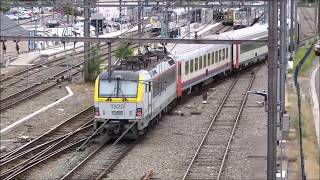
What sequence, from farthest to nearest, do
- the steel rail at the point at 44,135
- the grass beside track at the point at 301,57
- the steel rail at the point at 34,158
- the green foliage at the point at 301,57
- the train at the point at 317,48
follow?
the train at the point at 317,48 → the green foliage at the point at 301,57 → the grass beside track at the point at 301,57 → the steel rail at the point at 44,135 → the steel rail at the point at 34,158

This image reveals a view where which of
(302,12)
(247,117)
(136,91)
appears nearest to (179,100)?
(247,117)

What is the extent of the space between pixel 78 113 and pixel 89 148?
5.43 meters

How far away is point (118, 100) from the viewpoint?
783 inches

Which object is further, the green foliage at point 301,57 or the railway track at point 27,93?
the green foliage at point 301,57

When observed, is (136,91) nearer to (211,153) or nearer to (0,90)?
(211,153)

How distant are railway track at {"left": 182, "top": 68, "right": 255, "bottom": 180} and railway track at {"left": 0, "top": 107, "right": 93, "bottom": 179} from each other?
3895 millimetres

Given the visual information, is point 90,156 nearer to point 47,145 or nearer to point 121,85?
point 47,145

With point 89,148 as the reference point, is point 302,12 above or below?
above

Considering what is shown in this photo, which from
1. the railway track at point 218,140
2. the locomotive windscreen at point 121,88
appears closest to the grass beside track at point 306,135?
the railway track at point 218,140

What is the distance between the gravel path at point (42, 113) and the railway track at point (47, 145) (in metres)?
0.53

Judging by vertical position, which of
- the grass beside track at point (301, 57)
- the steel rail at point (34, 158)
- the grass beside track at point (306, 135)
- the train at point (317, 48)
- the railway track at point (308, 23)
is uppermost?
the railway track at point (308, 23)

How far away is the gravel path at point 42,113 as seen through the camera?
71.2 feet

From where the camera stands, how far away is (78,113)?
25344 millimetres

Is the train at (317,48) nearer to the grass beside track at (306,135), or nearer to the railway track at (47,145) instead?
the grass beside track at (306,135)
